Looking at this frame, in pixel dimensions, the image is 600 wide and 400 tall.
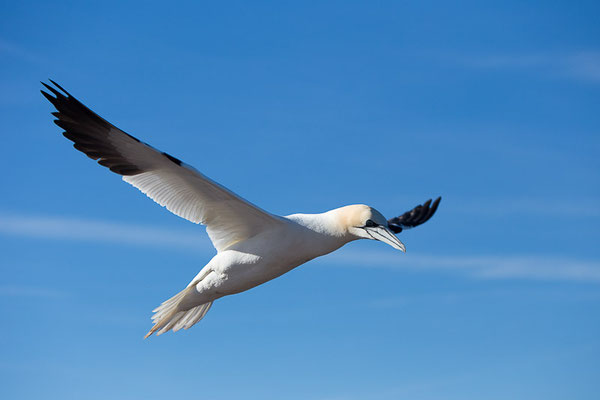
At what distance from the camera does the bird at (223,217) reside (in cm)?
997

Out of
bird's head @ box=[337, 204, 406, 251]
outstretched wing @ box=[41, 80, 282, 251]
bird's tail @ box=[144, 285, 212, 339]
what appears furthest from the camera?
bird's tail @ box=[144, 285, 212, 339]

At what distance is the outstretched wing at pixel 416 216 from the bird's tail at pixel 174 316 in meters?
3.73

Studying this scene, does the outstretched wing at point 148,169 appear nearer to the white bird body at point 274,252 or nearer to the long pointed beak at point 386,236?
the white bird body at point 274,252

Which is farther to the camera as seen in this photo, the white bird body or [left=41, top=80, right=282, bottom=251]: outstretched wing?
the white bird body

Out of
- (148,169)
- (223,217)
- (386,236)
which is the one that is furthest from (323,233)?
(148,169)

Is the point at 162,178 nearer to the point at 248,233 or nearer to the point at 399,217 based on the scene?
the point at 248,233

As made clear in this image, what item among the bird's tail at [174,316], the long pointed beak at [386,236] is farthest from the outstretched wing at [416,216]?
the bird's tail at [174,316]

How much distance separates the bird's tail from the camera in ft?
36.5

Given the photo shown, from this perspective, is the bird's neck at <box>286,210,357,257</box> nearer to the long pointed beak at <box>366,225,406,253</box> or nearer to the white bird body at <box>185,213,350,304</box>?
the white bird body at <box>185,213,350,304</box>

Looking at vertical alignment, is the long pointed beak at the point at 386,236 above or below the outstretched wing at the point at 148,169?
below

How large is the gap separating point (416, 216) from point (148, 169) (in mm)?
5346

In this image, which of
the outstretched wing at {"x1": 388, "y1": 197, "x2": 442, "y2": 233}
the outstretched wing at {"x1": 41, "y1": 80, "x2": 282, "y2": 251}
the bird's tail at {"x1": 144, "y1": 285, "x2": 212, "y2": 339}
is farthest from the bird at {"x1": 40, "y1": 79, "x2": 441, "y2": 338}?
the outstretched wing at {"x1": 388, "y1": 197, "x2": 442, "y2": 233}

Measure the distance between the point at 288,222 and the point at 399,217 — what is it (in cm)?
407

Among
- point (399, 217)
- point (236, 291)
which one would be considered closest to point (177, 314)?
point (236, 291)
